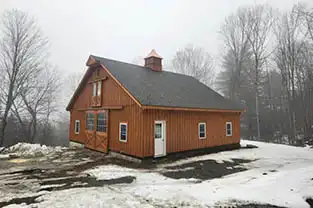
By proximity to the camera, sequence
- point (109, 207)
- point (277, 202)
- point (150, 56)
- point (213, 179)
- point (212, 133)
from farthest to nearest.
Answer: point (150, 56) → point (212, 133) → point (213, 179) → point (277, 202) → point (109, 207)


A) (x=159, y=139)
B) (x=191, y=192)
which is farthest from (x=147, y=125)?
(x=191, y=192)

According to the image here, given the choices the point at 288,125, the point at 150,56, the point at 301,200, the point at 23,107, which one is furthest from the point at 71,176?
the point at 288,125

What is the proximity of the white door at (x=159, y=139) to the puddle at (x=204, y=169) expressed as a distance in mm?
1300

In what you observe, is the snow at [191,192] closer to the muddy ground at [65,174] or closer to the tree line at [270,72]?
the muddy ground at [65,174]

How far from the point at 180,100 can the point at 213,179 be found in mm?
5326

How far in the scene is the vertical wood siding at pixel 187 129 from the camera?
30.8ft

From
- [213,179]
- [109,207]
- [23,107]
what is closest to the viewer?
[109,207]

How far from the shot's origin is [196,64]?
1232 inches

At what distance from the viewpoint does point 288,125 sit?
2319cm

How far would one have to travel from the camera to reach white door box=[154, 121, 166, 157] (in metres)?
9.70

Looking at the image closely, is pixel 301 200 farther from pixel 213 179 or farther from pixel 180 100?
pixel 180 100

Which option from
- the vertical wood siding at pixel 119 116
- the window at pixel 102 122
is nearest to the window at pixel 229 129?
the vertical wood siding at pixel 119 116

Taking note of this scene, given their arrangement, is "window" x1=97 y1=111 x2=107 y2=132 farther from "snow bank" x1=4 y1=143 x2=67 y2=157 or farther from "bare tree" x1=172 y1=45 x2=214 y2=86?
"bare tree" x1=172 y1=45 x2=214 y2=86

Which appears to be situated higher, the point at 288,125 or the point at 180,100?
the point at 180,100
